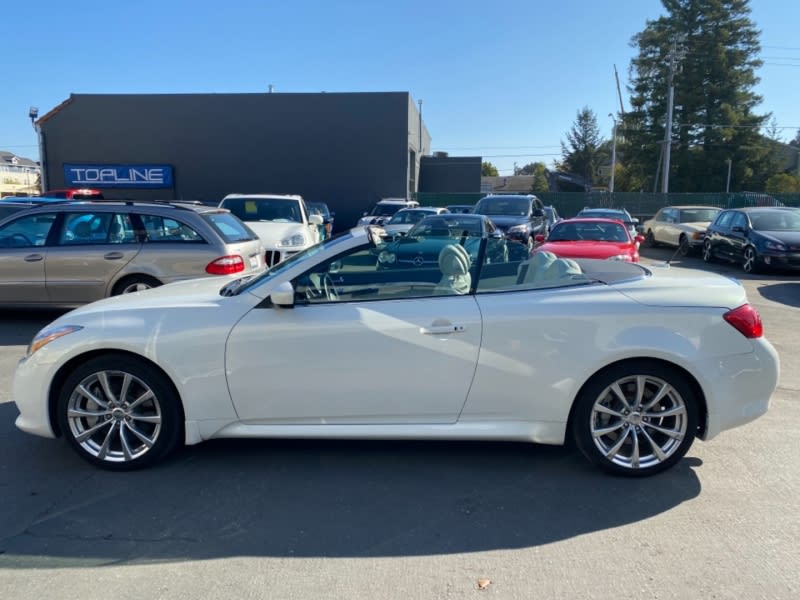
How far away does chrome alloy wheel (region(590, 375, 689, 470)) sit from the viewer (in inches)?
142

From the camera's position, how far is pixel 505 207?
52.1 ft

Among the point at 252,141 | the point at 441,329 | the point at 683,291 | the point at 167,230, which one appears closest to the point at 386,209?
the point at 252,141

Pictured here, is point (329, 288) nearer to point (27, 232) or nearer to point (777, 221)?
point (27, 232)

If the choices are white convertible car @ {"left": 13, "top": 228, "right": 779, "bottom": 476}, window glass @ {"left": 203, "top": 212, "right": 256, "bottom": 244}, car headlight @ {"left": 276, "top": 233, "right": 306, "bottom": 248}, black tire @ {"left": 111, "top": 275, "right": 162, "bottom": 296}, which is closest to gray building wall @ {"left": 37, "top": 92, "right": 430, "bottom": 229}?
car headlight @ {"left": 276, "top": 233, "right": 306, "bottom": 248}

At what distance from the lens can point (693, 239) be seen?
18.4 m

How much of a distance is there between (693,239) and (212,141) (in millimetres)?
21177

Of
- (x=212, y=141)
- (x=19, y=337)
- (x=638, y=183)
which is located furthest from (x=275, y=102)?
(x=638, y=183)

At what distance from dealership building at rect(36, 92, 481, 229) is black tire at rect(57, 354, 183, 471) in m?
25.1

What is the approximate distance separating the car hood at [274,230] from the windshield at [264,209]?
40 centimetres

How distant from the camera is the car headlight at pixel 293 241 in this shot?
1081cm

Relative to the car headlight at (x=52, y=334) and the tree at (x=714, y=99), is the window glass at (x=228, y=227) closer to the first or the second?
the car headlight at (x=52, y=334)

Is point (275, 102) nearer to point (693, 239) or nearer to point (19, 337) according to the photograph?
point (693, 239)

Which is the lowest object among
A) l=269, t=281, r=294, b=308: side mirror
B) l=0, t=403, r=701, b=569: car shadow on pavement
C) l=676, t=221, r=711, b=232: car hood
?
l=0, t=403, r=701, b=569: car shadow on pavement

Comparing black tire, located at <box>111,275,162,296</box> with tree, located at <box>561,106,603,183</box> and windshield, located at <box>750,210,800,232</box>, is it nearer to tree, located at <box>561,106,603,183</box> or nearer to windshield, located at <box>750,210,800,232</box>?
windshield, located at <box>750,210,800,232</box>
